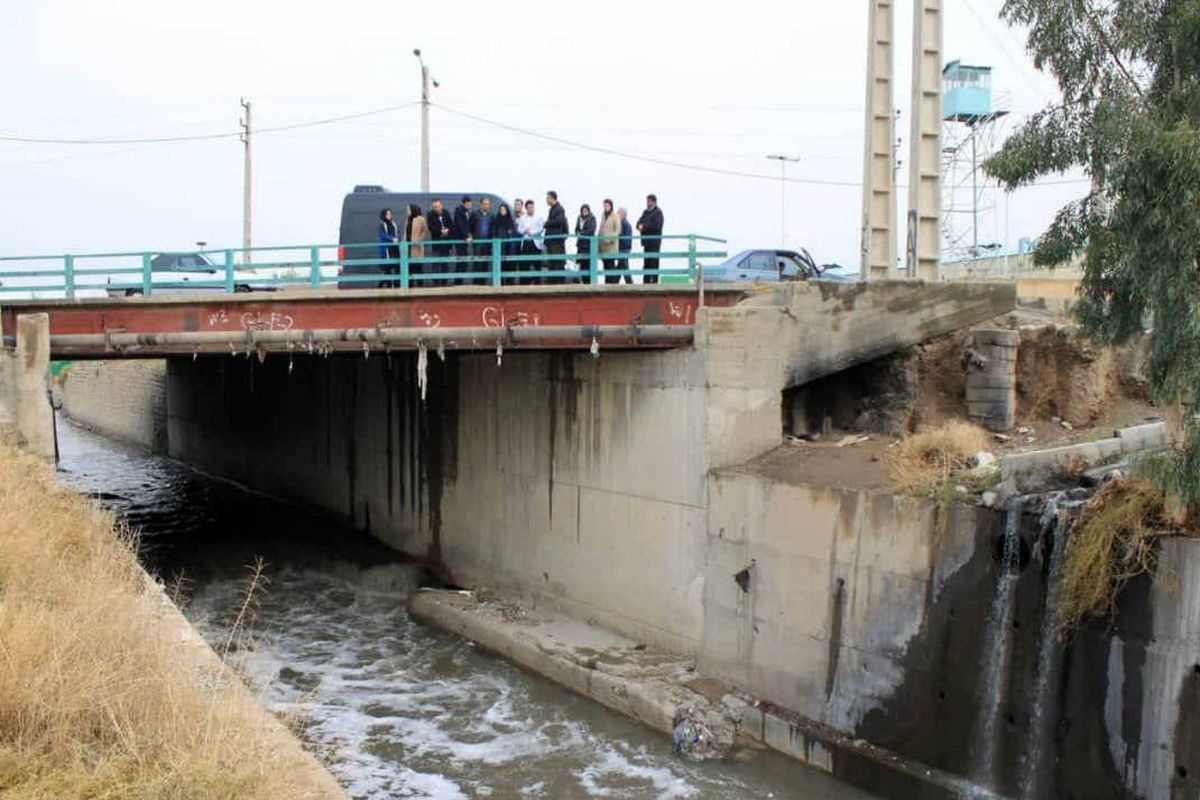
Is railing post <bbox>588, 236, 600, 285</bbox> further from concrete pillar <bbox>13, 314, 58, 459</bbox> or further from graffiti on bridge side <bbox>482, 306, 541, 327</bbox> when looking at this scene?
concrete pillar <bbox>13, 314, 58, 459</bbox>

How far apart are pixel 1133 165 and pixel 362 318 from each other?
427 inches

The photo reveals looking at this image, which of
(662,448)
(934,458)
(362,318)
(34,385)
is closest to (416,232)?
(362,318)

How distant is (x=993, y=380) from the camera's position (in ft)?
49.8

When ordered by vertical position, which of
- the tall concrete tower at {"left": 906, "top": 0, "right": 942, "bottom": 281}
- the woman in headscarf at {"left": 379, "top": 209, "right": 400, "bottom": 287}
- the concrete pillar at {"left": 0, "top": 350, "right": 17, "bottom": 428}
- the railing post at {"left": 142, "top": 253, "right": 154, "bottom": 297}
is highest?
the tall concrete tower at {"left": 906, "top": 0, "right": 942, "bottom": 281}

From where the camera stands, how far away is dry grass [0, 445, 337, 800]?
520 centimetres

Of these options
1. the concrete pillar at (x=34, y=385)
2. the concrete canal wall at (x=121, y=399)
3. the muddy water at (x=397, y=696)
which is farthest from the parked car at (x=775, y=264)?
the concrete canal wall at (x=121, y=399)

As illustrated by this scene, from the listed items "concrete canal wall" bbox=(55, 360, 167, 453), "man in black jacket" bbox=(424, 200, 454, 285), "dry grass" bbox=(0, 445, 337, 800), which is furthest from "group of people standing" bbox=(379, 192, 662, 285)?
"concrete canal wall" bbox=(55, 360, 167, 453)

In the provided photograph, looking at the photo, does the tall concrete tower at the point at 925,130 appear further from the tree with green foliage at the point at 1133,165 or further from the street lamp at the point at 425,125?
the street lamp at the point at 425,125

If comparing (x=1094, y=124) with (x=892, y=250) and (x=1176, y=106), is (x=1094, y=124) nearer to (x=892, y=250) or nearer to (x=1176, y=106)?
(x=1176, y=106)

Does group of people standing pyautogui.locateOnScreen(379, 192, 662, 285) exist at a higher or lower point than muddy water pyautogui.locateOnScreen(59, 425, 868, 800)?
higher

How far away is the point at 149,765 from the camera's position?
17.9 ft

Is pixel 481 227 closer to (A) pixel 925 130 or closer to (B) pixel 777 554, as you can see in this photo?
(A) pixel 925 130

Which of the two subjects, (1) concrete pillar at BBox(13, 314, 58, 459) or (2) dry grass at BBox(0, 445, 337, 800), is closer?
(2) dry grass at BBox(0, 445, 337, 800)

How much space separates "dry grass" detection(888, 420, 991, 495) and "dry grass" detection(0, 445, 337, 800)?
7.78 m
